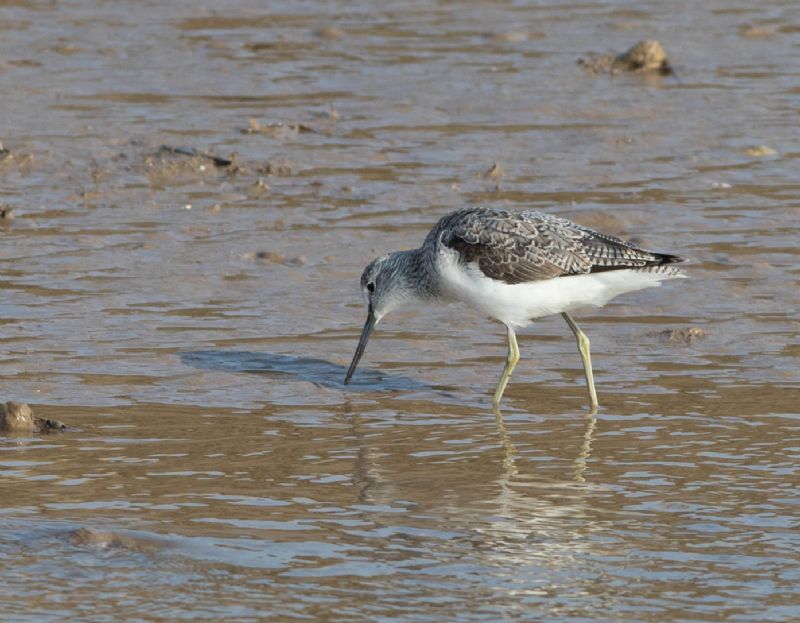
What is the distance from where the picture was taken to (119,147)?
13422 millimetres

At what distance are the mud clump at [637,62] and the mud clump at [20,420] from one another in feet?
30.2

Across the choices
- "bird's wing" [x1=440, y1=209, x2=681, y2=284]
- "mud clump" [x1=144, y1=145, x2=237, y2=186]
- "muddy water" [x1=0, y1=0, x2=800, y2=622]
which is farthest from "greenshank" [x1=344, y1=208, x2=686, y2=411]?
"mud clump" [x1=144, y1=145, x2=237, y2=186]

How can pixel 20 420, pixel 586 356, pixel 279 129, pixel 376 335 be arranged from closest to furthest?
pixel 20 420 → pixel 586 356 → pixel 376 335 → pixel 279 129

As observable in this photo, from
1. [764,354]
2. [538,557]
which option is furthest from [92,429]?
[764,354]

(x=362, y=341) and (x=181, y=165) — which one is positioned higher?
(x=181, y=165)

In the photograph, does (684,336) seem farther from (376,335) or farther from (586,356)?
(376,335)

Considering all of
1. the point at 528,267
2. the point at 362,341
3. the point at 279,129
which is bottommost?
the point at 362,341

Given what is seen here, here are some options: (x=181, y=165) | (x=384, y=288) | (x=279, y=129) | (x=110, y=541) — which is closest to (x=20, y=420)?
(x=110, y=541)

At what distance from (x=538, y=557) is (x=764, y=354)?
326cm

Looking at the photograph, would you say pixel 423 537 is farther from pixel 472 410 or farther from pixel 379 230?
pixel 379 230

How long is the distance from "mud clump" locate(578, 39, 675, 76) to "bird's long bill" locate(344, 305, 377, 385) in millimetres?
7171

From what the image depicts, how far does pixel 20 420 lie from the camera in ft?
25.7

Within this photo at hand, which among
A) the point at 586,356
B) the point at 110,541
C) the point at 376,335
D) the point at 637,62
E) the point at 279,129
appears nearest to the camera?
the point at 110,541

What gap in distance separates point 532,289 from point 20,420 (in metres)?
2.66
